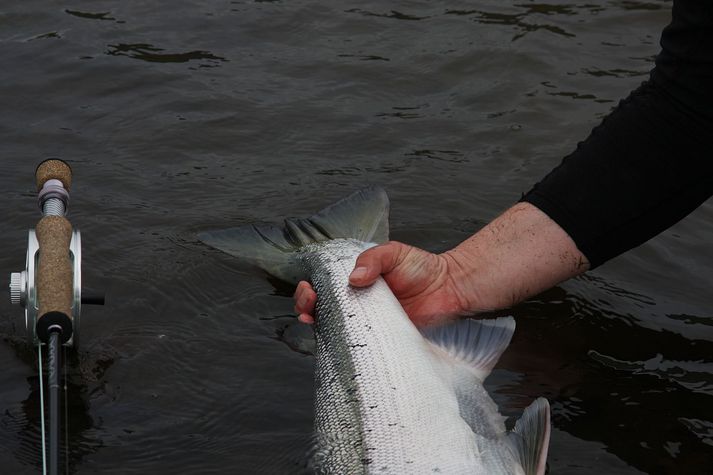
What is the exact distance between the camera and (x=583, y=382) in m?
4.26

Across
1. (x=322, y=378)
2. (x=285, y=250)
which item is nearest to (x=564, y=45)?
(x=285, y=250)

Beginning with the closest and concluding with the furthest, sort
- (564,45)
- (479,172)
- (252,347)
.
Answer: (252,347), (479,172), (564,45)

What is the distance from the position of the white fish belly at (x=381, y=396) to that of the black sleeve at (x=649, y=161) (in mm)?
744

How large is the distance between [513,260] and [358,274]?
24.9 inches

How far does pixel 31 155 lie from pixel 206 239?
2064mm

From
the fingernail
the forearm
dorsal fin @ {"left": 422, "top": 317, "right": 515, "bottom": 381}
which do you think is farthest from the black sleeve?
the fingernail

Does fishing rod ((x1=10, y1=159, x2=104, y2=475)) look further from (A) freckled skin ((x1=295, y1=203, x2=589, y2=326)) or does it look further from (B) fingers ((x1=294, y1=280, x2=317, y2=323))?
(A) freckled skin ((x1=295, y1=203, x2=589, y2=326))

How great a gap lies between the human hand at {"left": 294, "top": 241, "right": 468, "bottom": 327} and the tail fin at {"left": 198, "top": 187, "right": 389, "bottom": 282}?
34cm

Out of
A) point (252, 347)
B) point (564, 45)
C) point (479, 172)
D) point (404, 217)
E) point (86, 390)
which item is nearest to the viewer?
point (86, 390)

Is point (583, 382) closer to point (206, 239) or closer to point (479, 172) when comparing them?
point (206, 239)

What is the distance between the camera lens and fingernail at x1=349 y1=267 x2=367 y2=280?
3.89 m

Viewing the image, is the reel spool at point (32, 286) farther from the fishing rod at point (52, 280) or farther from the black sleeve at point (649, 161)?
the black sleeve at point (649, 161)

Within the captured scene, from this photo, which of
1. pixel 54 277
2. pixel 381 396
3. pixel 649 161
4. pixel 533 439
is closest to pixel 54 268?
pixel 54 277

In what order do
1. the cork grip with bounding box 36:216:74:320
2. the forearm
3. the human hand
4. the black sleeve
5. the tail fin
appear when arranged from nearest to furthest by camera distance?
the cork grip with bounding box 36:216:74:320
the black sleeve
the forearm
the human hand
the tail fin
